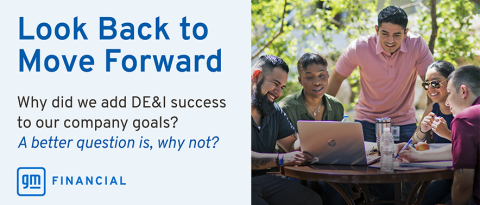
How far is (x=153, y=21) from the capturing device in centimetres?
309

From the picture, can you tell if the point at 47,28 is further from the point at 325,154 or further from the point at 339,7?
the point at 339,7

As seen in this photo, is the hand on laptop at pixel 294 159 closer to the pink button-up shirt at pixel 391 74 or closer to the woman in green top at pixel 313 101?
the woman in green top at pixel 313 101

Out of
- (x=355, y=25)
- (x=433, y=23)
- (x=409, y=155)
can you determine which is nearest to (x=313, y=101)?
(x=409, y=155)

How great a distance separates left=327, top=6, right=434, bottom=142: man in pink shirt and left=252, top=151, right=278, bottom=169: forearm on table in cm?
139

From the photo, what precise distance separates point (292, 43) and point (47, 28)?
4.58 metres

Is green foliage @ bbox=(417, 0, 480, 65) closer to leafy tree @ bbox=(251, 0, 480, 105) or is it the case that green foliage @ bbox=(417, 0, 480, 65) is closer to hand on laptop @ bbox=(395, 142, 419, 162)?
leafy tree @ bbox=(251, 0, 480, 105)

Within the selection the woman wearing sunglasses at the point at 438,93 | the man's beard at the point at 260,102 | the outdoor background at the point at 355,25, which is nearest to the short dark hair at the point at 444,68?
the woman wearing sunglasses at the point at 438,93

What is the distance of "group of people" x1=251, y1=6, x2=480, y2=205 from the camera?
252 cm

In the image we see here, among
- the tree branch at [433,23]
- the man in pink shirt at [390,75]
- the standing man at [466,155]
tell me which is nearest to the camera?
the standing man at [466,155]

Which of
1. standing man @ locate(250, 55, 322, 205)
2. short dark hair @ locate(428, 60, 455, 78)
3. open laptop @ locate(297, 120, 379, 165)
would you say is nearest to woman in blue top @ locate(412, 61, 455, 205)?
short dark hair @ locate(428, 60, 455, 78)

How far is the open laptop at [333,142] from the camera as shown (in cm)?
279

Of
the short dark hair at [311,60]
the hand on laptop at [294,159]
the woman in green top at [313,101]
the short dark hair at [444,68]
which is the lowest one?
the hand on laptop at [294,159]

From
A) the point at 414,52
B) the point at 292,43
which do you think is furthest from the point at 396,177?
the point at 292,43

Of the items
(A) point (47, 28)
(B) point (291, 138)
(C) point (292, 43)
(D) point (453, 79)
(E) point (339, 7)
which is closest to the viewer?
(D) point (453, 79)
